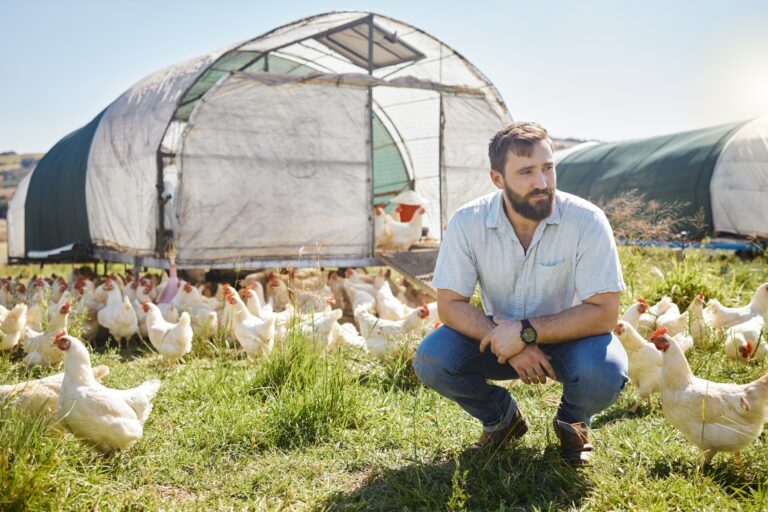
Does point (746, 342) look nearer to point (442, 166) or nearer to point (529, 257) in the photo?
point (529, 257)

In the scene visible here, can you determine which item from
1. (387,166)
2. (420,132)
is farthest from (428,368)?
(387,166)

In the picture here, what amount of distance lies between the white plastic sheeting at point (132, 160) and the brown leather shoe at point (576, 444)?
6.21m

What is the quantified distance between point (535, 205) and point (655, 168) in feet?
39.0

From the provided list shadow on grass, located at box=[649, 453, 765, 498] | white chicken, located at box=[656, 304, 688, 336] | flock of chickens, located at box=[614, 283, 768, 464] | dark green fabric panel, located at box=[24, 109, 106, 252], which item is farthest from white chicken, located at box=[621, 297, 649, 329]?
dark green fabric panel, located at box=[24, 109, 106, 252]

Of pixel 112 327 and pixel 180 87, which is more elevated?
pixel 180 87

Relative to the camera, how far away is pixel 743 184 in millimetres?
10977

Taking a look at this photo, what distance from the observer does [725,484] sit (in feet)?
8.70

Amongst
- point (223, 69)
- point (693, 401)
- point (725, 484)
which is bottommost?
point (725, 484)

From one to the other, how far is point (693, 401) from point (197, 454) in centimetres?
243

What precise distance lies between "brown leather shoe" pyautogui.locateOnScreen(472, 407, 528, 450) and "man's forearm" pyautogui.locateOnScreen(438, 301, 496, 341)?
1.70ft

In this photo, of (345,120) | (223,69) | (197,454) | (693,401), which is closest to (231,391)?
(197,454)

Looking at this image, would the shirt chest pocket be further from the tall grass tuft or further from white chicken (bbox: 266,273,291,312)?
white chicken (bbox: 266,273,291,312)

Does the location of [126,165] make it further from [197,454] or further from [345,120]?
[197,454]

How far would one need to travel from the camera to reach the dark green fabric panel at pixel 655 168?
1187cm
